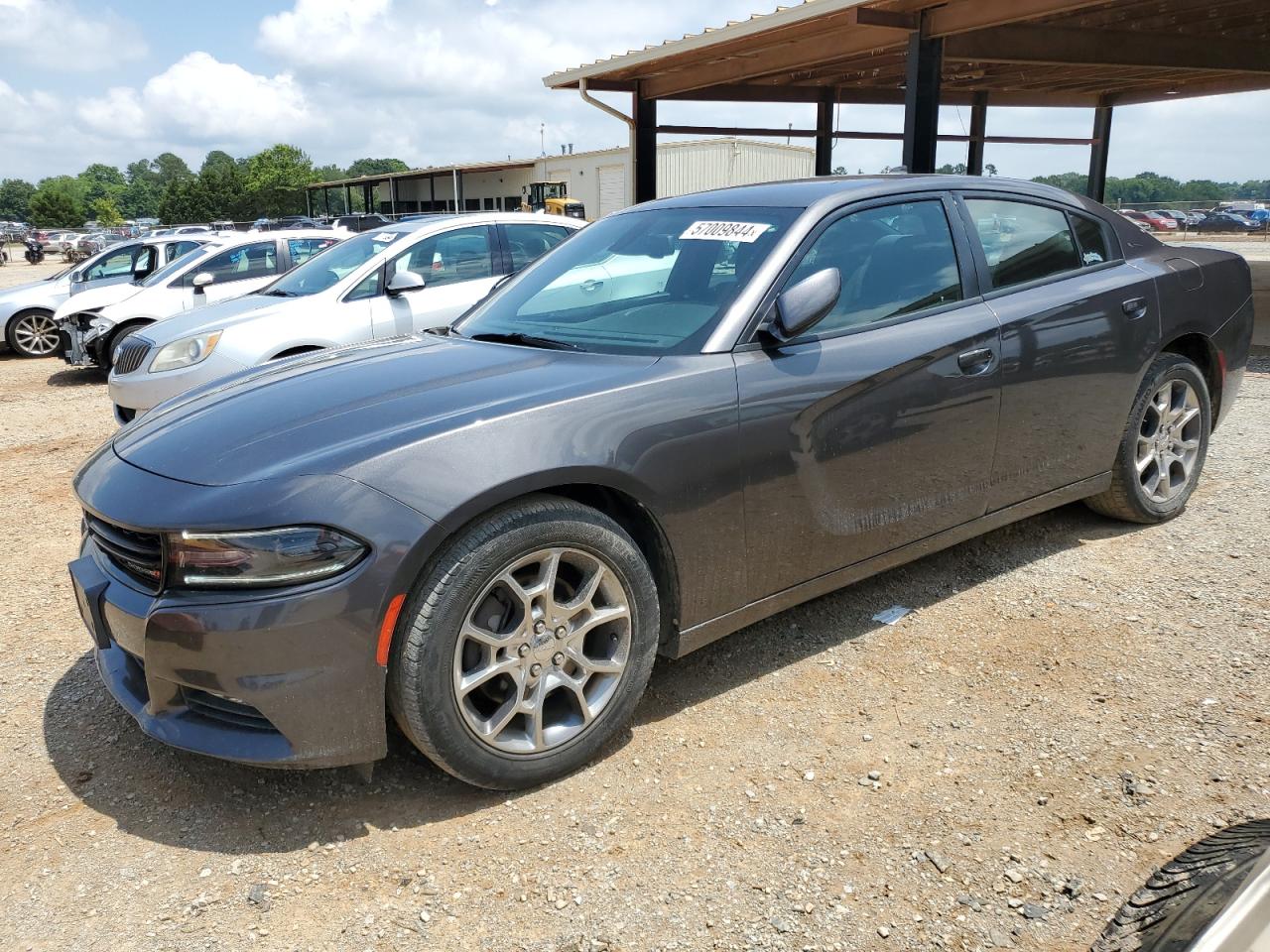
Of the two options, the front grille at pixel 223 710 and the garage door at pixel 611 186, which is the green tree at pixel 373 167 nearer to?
the garage door at pixel 611 186

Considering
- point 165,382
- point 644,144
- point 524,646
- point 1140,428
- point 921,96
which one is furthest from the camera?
point 644,144

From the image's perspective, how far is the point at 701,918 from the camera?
90.7 inches

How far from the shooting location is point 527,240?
8.19m

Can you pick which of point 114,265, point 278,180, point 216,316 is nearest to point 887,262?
point 216,316

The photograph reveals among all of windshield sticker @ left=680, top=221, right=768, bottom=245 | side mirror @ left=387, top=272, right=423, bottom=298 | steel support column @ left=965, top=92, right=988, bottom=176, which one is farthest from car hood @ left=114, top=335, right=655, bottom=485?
steel support column @ left=965, top=92, right=988, bottom=176

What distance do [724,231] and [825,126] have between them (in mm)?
14295

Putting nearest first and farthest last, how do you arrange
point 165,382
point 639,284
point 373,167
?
point 639,284 < point 165,382 < point 373,167

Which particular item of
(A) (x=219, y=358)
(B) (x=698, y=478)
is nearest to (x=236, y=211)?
(A) (x=219, y=358)

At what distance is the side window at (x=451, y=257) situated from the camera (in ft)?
25.0

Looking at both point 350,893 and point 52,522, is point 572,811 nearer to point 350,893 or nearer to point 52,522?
point 350,893

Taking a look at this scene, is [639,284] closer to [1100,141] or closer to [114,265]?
[114,265]

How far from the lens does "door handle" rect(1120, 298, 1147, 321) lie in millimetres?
4234

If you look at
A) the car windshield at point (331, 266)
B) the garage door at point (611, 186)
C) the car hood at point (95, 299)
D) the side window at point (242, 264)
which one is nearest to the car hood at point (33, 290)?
the car hood at point (95, 299)

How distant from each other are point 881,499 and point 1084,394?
126 cm
